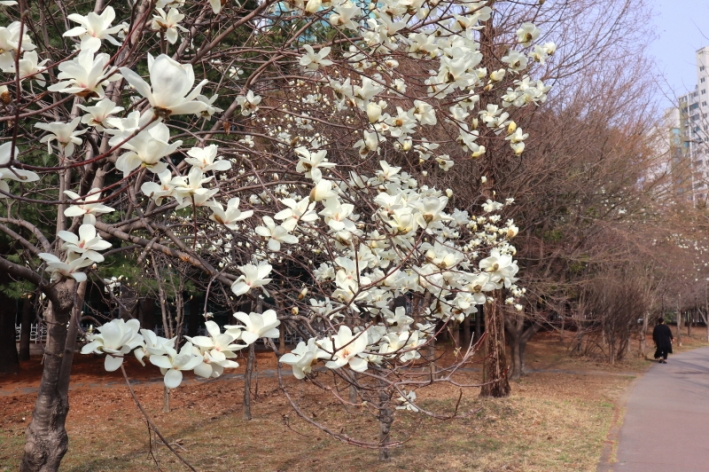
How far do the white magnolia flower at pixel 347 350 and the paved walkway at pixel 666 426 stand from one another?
6012 millimetres

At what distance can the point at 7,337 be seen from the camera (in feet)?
45.8

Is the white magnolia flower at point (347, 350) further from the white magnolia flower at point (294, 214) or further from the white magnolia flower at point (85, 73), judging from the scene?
the white magnolia flower at point (85, 73)

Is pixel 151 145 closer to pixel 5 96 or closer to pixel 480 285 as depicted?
pixel 5 96

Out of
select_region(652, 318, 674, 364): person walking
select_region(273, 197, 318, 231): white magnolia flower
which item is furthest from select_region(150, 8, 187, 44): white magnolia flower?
select_region(652, 318, 674, 364): person walking

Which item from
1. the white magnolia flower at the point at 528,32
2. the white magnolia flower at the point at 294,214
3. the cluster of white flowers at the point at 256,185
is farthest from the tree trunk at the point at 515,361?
the white magnolia flower at the point at 294,214

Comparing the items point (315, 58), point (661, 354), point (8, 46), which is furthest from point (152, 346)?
point (661, 354)

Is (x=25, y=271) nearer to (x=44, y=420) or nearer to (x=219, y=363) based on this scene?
(x=219, y=363)

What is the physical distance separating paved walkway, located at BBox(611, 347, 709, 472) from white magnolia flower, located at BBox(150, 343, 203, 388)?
251 inches

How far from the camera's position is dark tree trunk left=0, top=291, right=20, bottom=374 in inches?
543

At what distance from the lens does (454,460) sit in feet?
25.0

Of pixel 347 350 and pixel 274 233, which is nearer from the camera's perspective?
pixel 347 350

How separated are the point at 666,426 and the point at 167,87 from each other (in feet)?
32.3

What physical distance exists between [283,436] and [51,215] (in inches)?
203

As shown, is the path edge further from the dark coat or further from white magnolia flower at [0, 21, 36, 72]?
the dark coat
